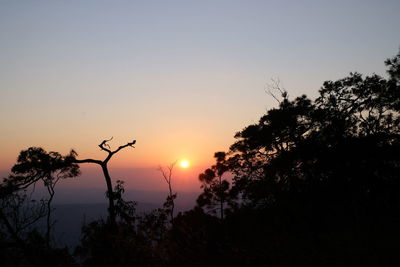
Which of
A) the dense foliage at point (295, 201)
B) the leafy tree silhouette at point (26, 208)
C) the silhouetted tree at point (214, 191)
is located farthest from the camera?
the silhouetted tree at point (214, 191)

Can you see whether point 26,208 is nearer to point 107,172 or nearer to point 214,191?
point 107,172

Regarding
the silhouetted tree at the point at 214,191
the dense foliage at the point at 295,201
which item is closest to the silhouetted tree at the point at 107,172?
the dense foliage at the point at 295,201

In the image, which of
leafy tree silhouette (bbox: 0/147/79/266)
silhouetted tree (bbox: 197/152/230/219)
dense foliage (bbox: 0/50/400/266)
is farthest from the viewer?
silhouetted tree (bbox: 197/152/230/219)

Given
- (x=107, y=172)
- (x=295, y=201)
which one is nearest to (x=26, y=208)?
(x=107, y=172)

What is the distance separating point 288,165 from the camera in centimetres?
2131

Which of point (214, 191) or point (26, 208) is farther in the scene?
point (214, 191)

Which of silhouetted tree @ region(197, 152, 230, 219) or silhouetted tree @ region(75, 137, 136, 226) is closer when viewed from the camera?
silhouetted tree @ region(75, 137, 136, 226)

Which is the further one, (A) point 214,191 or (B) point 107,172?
(A) point 214,191

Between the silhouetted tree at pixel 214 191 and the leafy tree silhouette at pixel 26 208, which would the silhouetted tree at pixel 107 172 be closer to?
the leafy tree silhouette at pixel 26 208

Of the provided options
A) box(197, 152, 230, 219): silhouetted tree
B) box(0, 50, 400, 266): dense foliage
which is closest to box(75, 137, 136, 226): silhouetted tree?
box(0, 50, 400, 266): dense foliage

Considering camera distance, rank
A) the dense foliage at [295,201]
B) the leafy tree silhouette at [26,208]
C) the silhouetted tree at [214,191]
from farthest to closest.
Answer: the silhouetted tree at [214,191], the leafy tree silhouette at [26,208], the dense foliage at [295,201]

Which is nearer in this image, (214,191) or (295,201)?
(295,201)

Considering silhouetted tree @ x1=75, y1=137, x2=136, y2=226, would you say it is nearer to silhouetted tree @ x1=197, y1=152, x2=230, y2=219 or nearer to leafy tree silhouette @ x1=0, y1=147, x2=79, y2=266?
leafy tree silhouette @ x1=0, y1=147, x2=79, y2=266

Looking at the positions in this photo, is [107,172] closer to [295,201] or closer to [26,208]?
[26,208]
